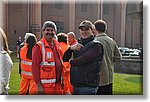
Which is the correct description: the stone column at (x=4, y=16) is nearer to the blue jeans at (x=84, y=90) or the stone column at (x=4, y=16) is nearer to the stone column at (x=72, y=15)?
the stone column at (x=72, y=15)

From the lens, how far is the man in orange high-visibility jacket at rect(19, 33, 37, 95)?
2590 millimetres

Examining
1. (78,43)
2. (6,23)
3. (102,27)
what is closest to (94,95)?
(78,43)

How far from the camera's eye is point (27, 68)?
8.55ft

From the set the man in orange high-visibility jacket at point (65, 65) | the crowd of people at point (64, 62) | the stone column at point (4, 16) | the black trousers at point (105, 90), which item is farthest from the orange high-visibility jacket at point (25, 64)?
the black trousers at point (105, 90)

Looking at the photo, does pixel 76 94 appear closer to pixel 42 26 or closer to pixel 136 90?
pixel 136 90

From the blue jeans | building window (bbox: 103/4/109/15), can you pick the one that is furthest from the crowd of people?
building window (bbox: 103/4/109/15)

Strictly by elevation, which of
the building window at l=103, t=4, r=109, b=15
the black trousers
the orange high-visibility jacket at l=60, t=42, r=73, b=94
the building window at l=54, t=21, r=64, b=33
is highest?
the building window at l=103, t=4, r=109, b=15

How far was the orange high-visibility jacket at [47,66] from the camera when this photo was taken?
256cm

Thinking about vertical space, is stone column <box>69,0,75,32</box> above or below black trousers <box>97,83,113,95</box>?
above

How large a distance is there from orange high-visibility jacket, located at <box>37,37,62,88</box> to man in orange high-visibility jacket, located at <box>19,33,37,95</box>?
0.11 meters

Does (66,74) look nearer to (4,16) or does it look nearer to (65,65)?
(65,65)

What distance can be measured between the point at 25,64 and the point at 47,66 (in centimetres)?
25

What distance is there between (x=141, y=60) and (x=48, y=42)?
1063 mm

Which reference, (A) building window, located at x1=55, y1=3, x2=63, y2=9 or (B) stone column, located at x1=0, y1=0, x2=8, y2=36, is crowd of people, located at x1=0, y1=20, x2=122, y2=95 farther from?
(A) building window, located at x1=55, y1=3, x2=63, y2=9
